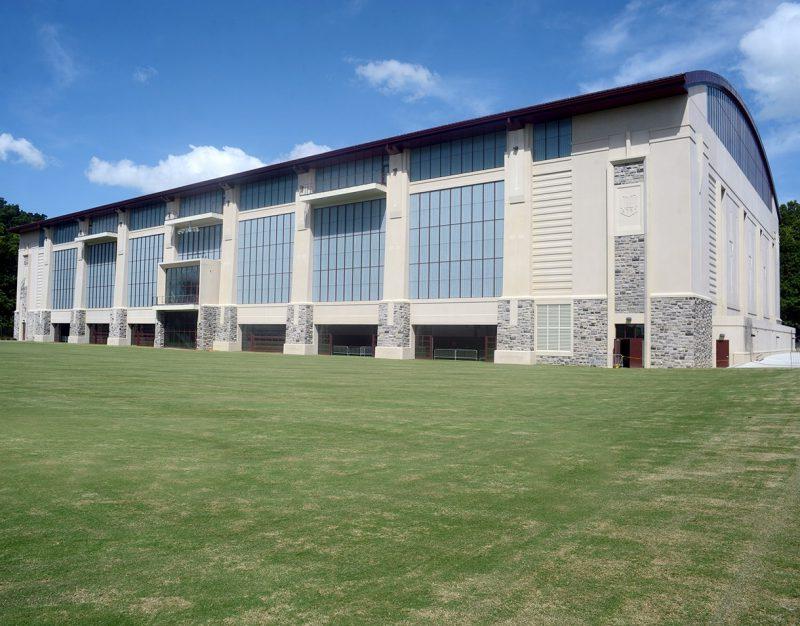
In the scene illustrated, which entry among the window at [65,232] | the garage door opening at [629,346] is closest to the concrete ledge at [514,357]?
the garage door opening at [629,346]

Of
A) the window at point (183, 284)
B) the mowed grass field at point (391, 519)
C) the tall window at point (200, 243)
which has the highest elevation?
the tall window at point (200, 243)

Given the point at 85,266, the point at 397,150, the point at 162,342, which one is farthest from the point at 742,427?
the point at 85,266

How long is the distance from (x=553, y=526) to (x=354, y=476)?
2814 millimetres

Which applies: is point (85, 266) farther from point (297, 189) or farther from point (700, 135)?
point (700, 135)

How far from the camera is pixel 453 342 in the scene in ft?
165

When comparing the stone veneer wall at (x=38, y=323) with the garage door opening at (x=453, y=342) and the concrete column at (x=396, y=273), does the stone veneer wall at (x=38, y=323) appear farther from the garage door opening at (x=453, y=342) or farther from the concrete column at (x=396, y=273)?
the garage door opening at (x=453, y=342)

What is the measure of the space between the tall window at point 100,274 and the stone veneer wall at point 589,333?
206ft

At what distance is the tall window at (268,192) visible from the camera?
60.6 meters

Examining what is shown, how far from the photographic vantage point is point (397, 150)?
51531 mm

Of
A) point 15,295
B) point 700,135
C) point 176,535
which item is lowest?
point 176,535

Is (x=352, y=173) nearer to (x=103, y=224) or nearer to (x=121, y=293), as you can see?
(x=121, y=293)

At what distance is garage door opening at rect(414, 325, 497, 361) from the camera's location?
1922 inches

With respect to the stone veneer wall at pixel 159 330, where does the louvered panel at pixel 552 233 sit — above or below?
above

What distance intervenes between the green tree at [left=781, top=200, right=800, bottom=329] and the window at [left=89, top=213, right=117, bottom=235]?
93.8 m
